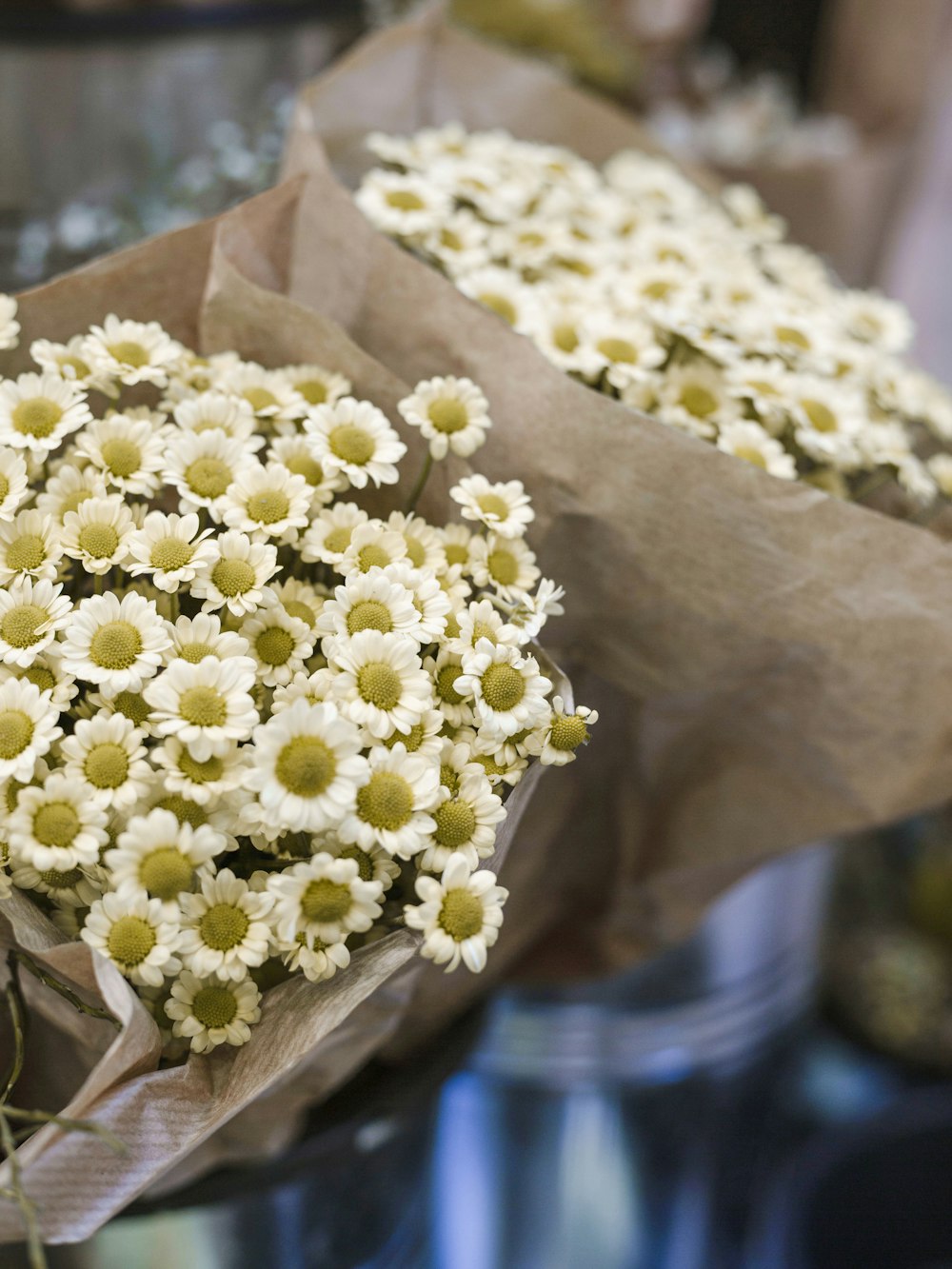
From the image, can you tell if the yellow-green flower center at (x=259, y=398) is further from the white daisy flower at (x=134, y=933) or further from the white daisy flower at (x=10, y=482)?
the white daisy flower at (x=134, y=933)

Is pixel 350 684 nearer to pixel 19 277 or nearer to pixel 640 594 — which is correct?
pixel 640 594

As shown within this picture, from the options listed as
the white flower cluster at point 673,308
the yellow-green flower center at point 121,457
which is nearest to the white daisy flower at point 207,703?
the yellow-green flower center at point 121,457

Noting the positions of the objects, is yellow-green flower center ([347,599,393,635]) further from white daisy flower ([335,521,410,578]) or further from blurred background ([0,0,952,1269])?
blurred background ([0,0,952,1269])

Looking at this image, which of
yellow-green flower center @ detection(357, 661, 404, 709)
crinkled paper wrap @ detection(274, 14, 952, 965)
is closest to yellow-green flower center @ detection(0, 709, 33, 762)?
yellow-green flower center @ detection(357, 661, 404, 709)

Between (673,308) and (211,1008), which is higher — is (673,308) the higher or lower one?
the higher one

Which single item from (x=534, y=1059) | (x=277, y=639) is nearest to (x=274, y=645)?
(x=277, y=639)

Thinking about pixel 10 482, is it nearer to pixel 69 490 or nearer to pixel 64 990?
pixel 69 490
